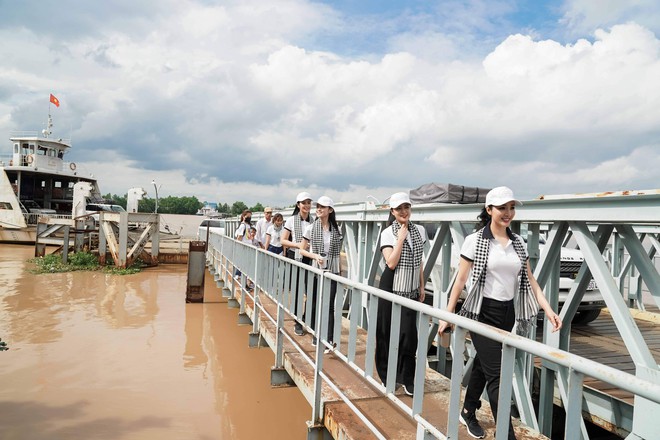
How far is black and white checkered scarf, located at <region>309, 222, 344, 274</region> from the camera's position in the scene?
14.9 feet

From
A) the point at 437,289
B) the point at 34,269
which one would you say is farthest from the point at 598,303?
the point at 34,269

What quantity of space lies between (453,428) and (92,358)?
6624 mm

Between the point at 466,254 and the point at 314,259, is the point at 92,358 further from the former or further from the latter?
the point at 466,254

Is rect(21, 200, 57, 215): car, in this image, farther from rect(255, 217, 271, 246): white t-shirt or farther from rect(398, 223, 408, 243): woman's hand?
rect(398, 223, 408, 243): woman's hand

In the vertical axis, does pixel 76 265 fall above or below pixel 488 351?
below

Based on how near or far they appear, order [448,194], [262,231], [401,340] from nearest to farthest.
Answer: [401,340] → [262,231] → [448,194]

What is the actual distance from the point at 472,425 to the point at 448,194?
7777 millimetres

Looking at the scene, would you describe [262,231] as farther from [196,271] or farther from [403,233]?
[403,233]

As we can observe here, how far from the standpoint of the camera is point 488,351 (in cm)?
245

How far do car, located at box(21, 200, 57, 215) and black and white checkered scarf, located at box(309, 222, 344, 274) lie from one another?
2690 centimetres

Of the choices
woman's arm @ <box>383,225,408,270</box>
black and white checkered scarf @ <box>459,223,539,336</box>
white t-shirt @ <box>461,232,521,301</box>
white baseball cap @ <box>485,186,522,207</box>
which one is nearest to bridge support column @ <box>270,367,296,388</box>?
woman's arm @ <box>383,225,408,270</box>

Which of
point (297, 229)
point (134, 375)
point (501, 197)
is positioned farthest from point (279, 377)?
point (501, 197)

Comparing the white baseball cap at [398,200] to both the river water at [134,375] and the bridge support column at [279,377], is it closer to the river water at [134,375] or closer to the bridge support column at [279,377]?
the bridge support column at [279,377]

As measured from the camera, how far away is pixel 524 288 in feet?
8.88
